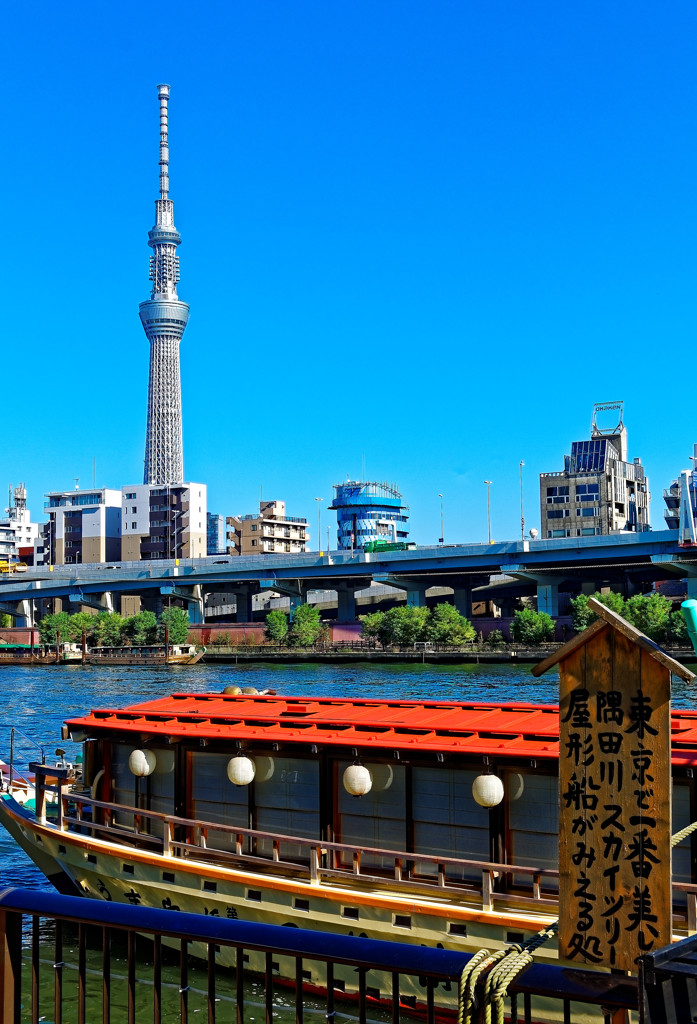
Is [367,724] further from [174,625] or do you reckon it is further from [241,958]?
[174,625]

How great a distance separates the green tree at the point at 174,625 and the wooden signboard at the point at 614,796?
294 feet

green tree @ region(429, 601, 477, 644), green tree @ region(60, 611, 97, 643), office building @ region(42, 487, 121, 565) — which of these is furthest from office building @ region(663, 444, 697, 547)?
office building @ region(42, 487, 121, 565)

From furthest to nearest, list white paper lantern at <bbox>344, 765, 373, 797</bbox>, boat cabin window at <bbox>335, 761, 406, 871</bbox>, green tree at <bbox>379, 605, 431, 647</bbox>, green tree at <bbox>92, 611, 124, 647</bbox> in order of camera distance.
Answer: green tree at <bbox>92, 611, 124, 647</bbox>
green tree at <bbox>379, 605, 431, 647</bbox>
boat cabin window at <bbox>335, 761, 406, 871</bbox>
white paper lantern at <bbox>344, 765, 373, 797</bbox>

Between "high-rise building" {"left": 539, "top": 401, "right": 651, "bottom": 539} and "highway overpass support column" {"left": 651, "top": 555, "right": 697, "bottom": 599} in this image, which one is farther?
"high-rise building" {"left": 539, "top": 401, "right": 651, "bottom": 539}

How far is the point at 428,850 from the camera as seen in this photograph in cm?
1380

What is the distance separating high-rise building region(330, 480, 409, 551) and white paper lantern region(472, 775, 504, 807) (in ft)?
495

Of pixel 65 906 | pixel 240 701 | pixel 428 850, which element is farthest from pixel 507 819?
pixel 65 906

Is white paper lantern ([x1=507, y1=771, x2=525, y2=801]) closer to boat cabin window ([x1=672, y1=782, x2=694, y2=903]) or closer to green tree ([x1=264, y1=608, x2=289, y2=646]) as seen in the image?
boat cabin window ([x1=672, y1=782, x2=694, y2=903])

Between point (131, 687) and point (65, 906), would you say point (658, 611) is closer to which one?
point (131, 687)

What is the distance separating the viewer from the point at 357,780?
45.1ft

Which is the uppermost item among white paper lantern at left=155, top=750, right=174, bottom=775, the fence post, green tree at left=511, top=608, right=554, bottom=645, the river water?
the fence post

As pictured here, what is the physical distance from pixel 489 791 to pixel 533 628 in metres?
70.0

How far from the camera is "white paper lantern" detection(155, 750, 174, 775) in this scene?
16.1m

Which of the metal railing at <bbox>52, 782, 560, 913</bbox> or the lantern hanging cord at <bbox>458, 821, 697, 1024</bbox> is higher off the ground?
the lantern hanging cord at <bbox>458, 821, 697, 1024</bbox>
